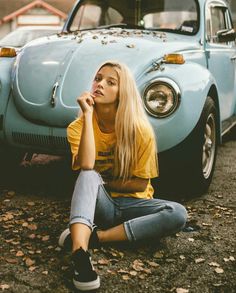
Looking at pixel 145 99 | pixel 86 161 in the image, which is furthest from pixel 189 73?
pixel 86 161

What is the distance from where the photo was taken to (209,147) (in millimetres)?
A: 4809

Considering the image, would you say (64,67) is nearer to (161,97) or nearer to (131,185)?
(161,97)

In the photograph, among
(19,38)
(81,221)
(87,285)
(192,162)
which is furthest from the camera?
(19,38)

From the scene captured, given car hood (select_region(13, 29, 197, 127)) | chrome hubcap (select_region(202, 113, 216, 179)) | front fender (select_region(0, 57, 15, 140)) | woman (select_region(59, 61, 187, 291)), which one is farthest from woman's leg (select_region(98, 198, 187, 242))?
front fender (select_region(0, 57, 15, 140))

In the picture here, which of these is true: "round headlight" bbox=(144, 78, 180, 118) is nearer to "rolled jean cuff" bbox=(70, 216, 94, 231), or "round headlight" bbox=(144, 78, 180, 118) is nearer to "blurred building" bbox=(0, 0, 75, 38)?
"rolled jean cuff" bbox=(70, 216, 94, 231)

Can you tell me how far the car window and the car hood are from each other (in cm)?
102

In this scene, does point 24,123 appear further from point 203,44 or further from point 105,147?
point 203,44

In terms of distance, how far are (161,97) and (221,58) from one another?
78.0 inches

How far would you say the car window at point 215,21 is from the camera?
5.66 meters

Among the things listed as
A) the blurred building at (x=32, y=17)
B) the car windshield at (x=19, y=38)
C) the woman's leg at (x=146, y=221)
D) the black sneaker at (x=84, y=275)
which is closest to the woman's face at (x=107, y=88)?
the woman's leg at (x=146, y=221)

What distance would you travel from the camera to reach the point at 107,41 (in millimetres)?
4691

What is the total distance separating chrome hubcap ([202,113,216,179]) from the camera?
473 cm

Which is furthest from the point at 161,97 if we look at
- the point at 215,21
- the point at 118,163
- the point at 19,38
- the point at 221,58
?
the point at 19,38

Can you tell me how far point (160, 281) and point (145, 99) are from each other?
158cm
